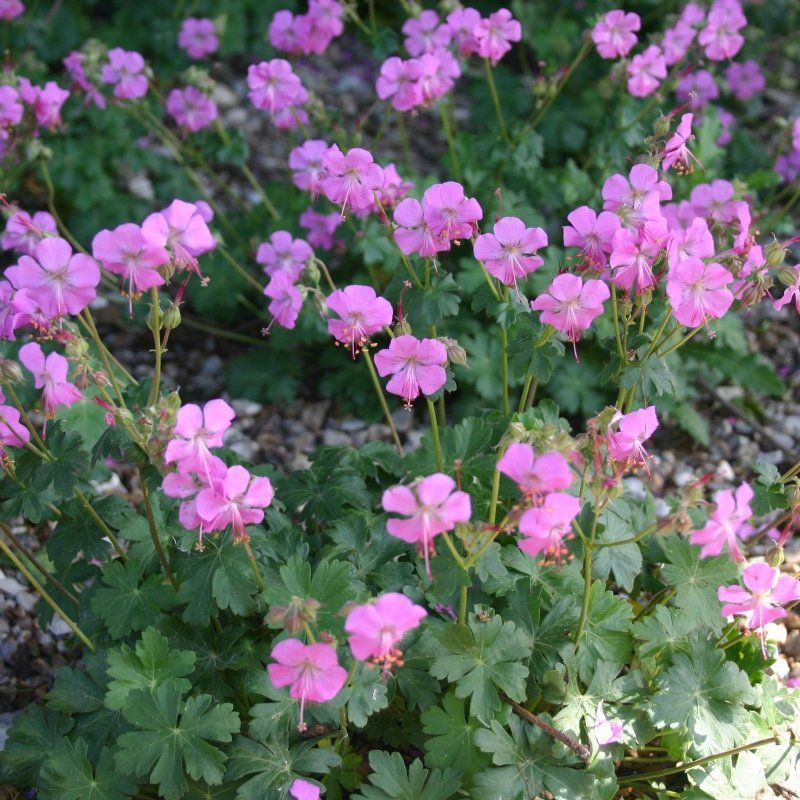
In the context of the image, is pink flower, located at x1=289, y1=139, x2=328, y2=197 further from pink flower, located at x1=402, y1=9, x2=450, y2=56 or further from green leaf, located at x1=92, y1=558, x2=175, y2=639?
green leaf, located at x1=92, y1=558, x2=175, y2=639

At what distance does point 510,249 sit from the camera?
2092 mm

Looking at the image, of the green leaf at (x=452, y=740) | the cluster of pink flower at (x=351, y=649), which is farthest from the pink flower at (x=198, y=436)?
the green leaf at (x=452, y=740)

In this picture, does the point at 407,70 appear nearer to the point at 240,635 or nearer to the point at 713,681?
the point at 240,635

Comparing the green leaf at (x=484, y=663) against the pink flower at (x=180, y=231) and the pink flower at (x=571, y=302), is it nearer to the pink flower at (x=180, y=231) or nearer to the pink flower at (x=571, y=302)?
the pink flower at (x=571, y=302)

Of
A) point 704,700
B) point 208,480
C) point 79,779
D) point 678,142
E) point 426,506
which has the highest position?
point 678,142

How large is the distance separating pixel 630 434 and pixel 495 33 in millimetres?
1601

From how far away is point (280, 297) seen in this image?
98.6 inches

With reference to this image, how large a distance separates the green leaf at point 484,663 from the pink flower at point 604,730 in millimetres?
179

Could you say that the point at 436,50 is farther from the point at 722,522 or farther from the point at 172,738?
the point at 172,738

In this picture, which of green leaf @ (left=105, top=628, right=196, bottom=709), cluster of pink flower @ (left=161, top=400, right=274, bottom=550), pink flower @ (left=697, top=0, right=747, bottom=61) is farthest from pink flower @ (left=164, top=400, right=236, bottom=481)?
pink flower @ (left=697, top=0, right=747, bottom=61)

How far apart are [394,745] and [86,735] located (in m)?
0.66

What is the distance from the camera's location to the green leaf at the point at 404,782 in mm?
2014

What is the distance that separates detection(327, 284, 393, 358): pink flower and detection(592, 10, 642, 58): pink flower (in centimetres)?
146

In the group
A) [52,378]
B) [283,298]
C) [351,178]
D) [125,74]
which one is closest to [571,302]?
[351,178]
